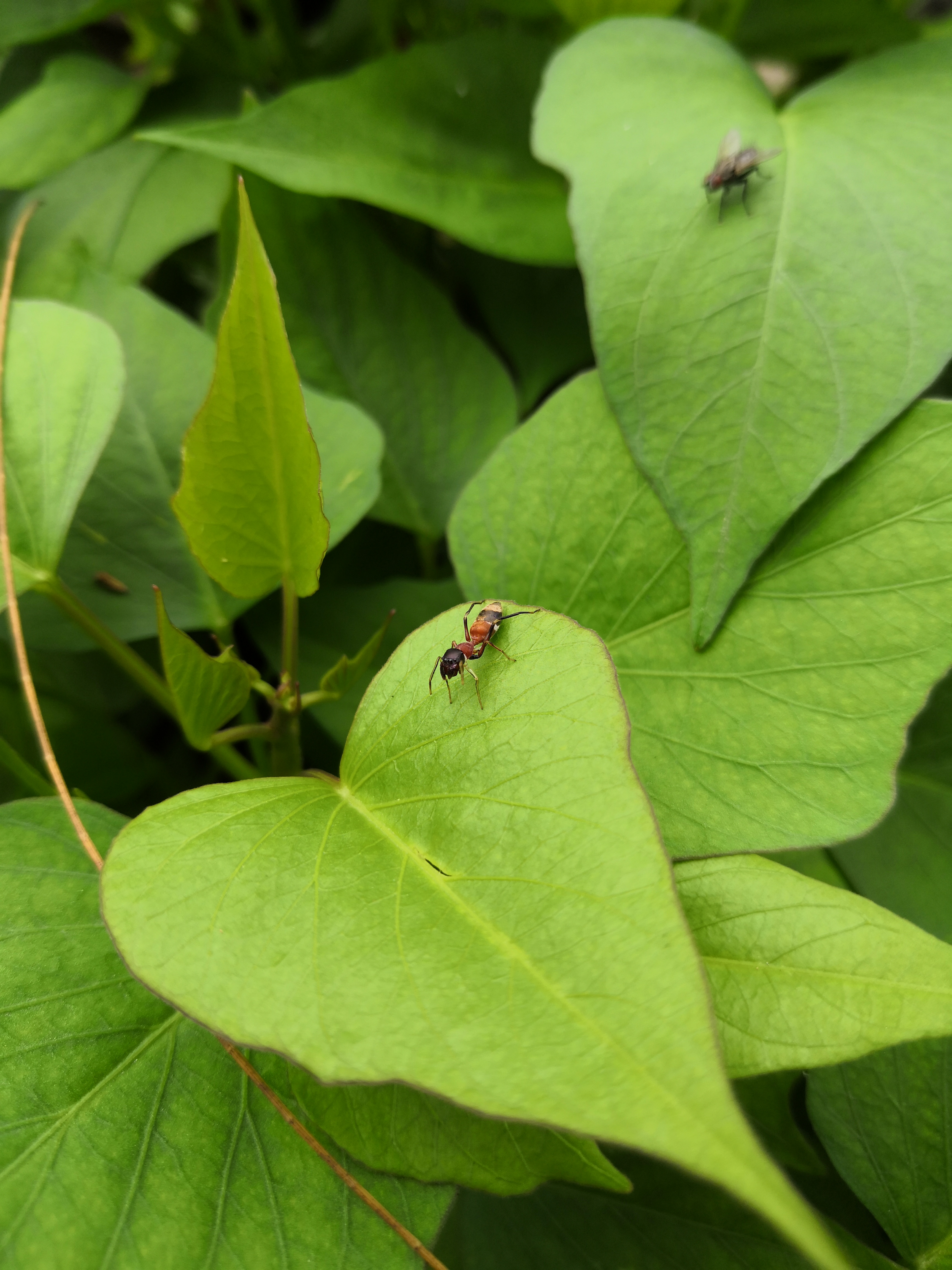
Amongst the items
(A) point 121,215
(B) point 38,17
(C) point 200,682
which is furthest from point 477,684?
(B) point 38,17

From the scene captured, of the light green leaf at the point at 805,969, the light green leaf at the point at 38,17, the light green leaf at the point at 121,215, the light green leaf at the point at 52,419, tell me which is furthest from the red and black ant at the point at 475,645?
the light green leaf at the point at 38,17

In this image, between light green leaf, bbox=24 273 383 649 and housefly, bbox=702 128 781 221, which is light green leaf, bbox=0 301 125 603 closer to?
light green leaf, bbox=24 273 383 649

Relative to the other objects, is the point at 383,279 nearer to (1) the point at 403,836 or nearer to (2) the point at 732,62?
(2) the point at 732,62

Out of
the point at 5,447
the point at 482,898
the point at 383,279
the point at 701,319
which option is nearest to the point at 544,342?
the point at 383,279

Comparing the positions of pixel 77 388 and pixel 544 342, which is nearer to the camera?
pixel 77 388

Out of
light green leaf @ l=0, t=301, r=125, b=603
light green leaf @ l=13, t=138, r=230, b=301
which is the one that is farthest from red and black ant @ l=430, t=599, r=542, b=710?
light green leaf @ l=13, t=138, r=230, b=301

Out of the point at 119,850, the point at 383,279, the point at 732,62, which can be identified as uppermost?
the point at 732,62

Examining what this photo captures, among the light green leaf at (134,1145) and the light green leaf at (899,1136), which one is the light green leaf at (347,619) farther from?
the light green leaf at (899,1136)

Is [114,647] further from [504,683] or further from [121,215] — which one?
[121,215]
